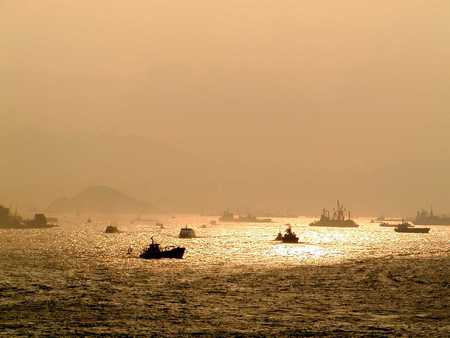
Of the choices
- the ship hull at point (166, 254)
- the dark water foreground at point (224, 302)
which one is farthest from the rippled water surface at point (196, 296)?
the ship hull at point (166, 254)

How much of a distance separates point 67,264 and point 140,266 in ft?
58.2

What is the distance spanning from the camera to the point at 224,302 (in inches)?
2467

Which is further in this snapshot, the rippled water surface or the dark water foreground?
the rippled water surface

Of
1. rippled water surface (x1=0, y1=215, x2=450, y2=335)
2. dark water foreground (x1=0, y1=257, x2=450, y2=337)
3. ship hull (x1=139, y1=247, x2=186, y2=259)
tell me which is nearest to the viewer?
dark water foreground (x1=0, y1=257, x2=450, y2=337)

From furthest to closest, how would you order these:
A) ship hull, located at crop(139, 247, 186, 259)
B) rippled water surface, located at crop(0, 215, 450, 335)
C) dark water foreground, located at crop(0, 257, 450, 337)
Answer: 1. ship hull, located at crop(139, 247, 186, 259)
2. rippled water surface, located at crop(0, 215, 450, 335)
3. dark water foreground, located at crop(0, 257, 450, 337)

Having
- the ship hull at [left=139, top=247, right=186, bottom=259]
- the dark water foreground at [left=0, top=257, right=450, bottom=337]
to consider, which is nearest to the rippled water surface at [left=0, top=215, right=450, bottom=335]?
the dark water foreground at [left=0, top=257, right=450, bottom=337]

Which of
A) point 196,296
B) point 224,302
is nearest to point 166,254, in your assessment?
point 196,296

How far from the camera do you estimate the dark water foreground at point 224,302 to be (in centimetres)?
4696

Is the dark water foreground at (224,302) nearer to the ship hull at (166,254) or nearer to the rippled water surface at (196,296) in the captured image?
the rippled water surface at (196,296)

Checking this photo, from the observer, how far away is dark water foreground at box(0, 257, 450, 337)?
154 ft

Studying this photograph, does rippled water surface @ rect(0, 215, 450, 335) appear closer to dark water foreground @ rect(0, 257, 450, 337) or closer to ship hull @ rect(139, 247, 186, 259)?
dark water foreground @ rect(0, 257, 450, 337)

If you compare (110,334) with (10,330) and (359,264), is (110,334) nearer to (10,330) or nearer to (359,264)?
(10,330)

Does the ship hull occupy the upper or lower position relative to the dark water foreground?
upper

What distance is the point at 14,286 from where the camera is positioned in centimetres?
7731
